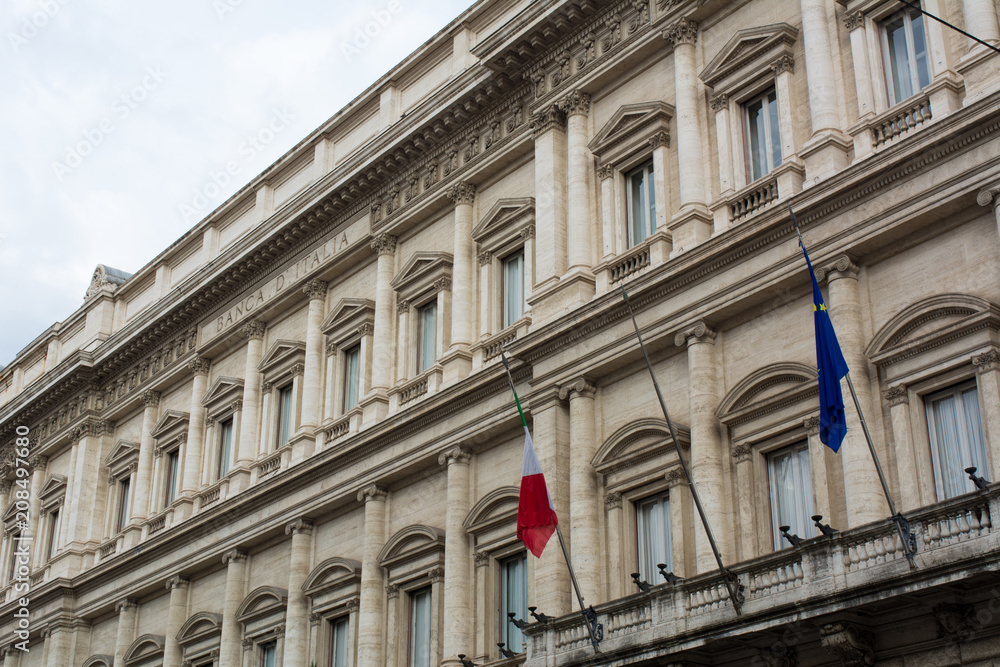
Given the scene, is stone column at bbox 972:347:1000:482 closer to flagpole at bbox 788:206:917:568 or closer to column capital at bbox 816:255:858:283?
flagpole at bbox 788:206:917:568

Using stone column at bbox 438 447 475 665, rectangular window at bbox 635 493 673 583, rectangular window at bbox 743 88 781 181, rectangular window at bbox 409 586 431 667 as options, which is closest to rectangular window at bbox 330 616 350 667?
rectangular window at bbox 409 586 431 667

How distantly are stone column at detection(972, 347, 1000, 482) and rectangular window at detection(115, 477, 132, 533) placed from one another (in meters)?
27.0

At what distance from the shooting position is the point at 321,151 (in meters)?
35.1

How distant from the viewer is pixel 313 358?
3222cm

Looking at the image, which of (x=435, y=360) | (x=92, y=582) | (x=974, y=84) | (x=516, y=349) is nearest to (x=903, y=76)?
(x=974, y=84)

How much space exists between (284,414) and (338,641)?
7.02m

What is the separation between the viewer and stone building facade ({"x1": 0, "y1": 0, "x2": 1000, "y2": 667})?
18.5 meters

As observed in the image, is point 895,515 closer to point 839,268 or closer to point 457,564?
point 839,268

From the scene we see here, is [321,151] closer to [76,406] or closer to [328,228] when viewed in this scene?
[328,228]

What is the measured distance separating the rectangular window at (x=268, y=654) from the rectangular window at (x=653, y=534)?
11365 millimetres

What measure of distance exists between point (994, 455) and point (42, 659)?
2907 centimetres

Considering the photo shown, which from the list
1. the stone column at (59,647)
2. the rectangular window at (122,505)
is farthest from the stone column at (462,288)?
the stone column at (59,647)

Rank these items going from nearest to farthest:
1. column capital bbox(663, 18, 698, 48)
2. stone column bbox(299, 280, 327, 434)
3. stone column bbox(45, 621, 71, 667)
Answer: column capital bbox(663, 18, 698, 48) < stone column bbox(299, 280, 327, 434) < stone column bbox(45, 621, 71, 667)

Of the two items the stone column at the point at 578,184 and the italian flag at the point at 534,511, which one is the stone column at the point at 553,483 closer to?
the italian flag at the point at 534,511
